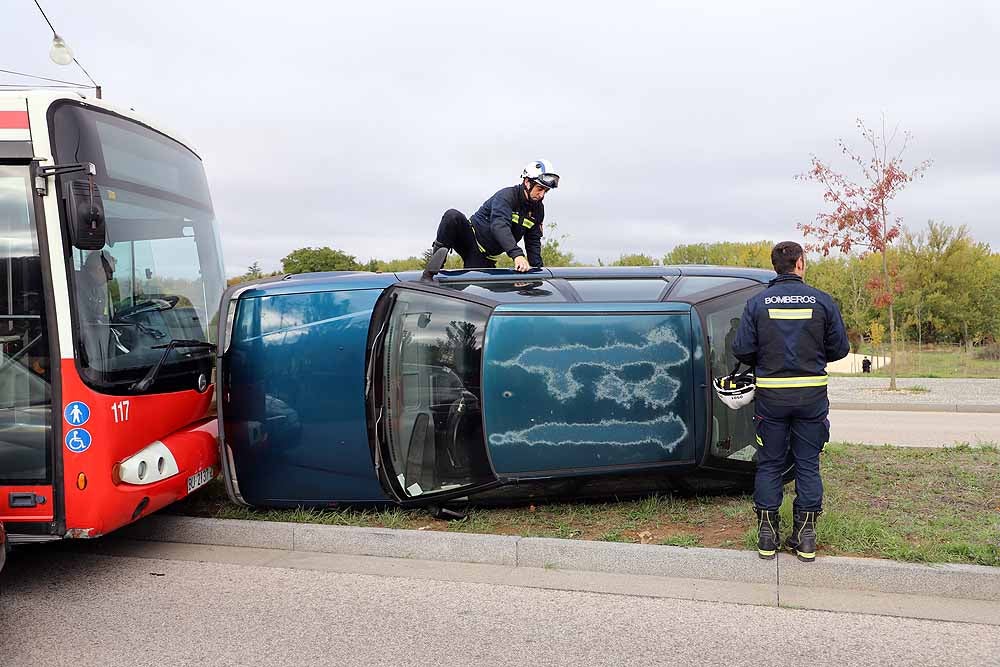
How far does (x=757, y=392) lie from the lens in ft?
15.6

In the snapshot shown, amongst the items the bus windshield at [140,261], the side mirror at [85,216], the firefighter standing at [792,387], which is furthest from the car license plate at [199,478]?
the firefighter standing at [792,387]

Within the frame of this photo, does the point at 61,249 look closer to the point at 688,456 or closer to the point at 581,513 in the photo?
the point at 581,513

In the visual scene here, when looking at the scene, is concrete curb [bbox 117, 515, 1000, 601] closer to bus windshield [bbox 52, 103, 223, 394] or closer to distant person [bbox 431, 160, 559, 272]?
bus windshield [bbox 52, 103, 223, 394]

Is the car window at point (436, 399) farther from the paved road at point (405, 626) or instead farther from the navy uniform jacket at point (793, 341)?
the navy uniform jacket at point (793, 341)

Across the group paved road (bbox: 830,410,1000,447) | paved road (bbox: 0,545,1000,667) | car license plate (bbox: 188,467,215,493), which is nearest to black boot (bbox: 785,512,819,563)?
paved road (bbox: 0,545,1000,667)

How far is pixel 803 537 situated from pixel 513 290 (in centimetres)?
253

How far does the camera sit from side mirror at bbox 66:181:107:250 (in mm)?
4406

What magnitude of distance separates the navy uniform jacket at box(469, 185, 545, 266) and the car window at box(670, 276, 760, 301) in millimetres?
1509

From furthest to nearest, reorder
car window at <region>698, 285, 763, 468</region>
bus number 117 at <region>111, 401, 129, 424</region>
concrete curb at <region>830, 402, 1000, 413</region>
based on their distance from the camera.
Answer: concrete curb at <region>830, 402, 1000, 413</region>, car window at <region>698, 285, 763, 468</region>, bus number 117 at <region>111, 401, 129, 424</region>

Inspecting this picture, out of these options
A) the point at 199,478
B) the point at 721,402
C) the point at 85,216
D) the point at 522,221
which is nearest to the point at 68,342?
the point at 85,216

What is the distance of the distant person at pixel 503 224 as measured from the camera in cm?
693

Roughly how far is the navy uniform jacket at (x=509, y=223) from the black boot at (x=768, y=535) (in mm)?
3019

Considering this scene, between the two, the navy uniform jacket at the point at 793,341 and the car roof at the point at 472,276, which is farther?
the car roof at the point at 472,276

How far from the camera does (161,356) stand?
5.12m
